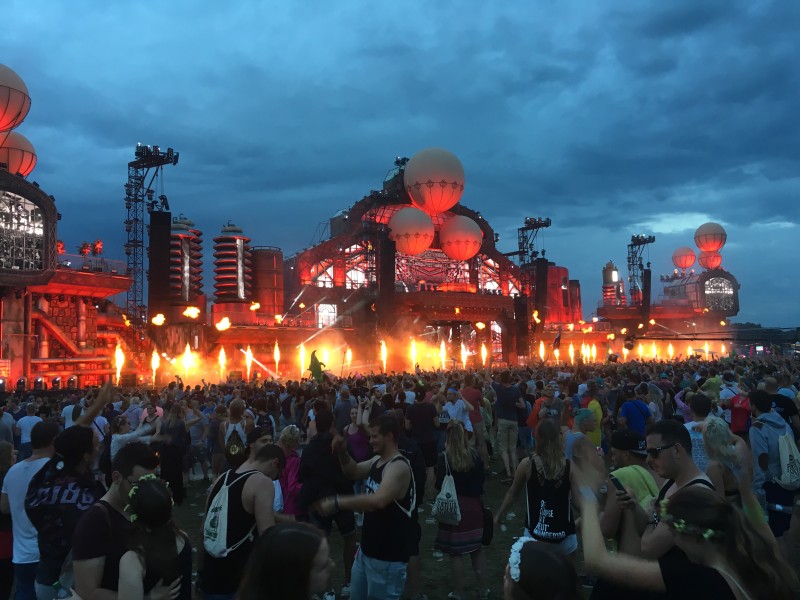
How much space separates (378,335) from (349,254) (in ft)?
45.7

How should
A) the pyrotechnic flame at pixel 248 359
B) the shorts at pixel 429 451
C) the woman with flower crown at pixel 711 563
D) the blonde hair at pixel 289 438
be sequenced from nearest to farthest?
the woman with flower crown at pixel 711 563, the blonde hair at pixel 289 438, the shorts at pixel 429 451, the pyrotechnic flame at pixel 248 359

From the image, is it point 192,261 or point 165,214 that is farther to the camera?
point 192,261

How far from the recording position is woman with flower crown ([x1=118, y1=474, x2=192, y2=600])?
2.93 m

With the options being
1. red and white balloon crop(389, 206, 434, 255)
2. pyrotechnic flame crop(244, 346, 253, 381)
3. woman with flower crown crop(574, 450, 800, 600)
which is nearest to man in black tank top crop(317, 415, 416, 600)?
woman with flower crown crop(574, 450, 800, 600)

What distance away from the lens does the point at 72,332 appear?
37.1 metres

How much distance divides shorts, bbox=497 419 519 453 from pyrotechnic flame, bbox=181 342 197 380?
24.1 meters

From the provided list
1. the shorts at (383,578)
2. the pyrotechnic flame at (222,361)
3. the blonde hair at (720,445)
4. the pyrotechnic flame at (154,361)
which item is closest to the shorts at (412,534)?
the shorts at (383,578)

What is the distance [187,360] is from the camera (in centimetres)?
3250

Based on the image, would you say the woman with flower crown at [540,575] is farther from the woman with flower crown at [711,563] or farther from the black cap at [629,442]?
the black cap at [629,442]

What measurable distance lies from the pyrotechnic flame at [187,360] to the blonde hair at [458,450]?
2847 centimetres

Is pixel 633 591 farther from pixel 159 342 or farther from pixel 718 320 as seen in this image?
pixel 718 320

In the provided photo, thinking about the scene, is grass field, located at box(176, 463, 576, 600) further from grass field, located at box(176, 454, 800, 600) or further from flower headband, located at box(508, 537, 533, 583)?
flower headband, located at box(508, 537, 533, 583)

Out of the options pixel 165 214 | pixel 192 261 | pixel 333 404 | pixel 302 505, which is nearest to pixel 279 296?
pixel 192 261

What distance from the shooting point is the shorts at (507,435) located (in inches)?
469
